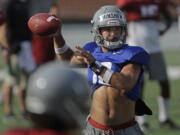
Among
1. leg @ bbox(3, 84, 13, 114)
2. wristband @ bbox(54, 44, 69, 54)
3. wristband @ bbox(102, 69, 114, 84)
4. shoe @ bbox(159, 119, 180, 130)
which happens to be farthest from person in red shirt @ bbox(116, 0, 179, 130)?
wristband @ bbox(102, 69, 114, 84)

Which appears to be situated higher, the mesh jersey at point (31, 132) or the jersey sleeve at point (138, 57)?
the mesh jersey at point (31, 132)

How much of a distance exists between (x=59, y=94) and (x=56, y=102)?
4 cm

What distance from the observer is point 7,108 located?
1013cm

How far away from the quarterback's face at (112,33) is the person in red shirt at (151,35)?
3.55 metres

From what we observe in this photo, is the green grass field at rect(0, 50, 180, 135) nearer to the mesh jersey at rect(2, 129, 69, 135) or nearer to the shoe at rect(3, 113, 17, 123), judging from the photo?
the shoe at rect(3, 113, 17, 123)

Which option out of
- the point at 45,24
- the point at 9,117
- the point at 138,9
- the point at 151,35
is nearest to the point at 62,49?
the point at 45,24

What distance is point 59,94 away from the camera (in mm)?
3332

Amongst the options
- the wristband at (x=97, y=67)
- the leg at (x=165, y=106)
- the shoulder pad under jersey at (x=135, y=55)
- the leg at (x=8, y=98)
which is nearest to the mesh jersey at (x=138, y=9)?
the leg at (x=165, y=106)

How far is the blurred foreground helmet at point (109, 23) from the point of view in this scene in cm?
584

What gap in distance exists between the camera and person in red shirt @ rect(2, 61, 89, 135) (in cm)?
333

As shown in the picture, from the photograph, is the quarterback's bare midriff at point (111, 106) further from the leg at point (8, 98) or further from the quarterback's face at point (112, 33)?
the leg at point (8, 98)

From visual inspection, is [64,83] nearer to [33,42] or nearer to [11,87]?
[11,87]

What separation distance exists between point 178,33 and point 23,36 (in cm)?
1196

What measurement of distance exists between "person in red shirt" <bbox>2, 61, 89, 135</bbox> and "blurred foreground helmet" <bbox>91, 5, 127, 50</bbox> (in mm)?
2443
